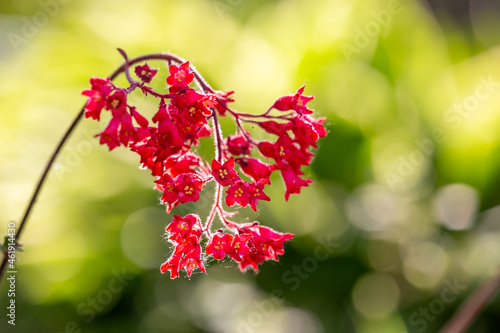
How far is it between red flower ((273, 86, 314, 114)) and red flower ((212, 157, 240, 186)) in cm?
16

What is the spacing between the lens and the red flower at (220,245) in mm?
802

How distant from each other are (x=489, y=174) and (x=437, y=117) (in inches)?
14.9

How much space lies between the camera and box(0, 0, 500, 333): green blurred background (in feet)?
7.59

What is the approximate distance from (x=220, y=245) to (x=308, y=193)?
1.67m

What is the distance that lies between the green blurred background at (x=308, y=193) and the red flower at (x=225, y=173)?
1.39 meters

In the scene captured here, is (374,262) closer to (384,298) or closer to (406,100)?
(384,298)

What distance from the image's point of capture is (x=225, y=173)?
784 mm

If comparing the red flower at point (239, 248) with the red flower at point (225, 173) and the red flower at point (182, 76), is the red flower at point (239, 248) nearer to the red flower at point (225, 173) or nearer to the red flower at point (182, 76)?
the red flower at point (225, 173)

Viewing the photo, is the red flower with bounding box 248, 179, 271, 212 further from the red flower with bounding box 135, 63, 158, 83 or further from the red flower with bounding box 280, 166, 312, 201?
the red flower with bounding box 135, 63, 158, 83

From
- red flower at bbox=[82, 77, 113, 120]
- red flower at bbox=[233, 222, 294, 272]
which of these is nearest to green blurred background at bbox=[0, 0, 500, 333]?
red flower at bbox=[233, 222, 294, 272]

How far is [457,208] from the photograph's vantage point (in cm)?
245

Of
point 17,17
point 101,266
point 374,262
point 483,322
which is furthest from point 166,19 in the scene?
point 483,322

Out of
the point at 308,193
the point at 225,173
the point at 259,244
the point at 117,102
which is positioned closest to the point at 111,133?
the point at 117,102

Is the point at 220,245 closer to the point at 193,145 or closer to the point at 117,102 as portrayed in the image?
the point at 193,145
